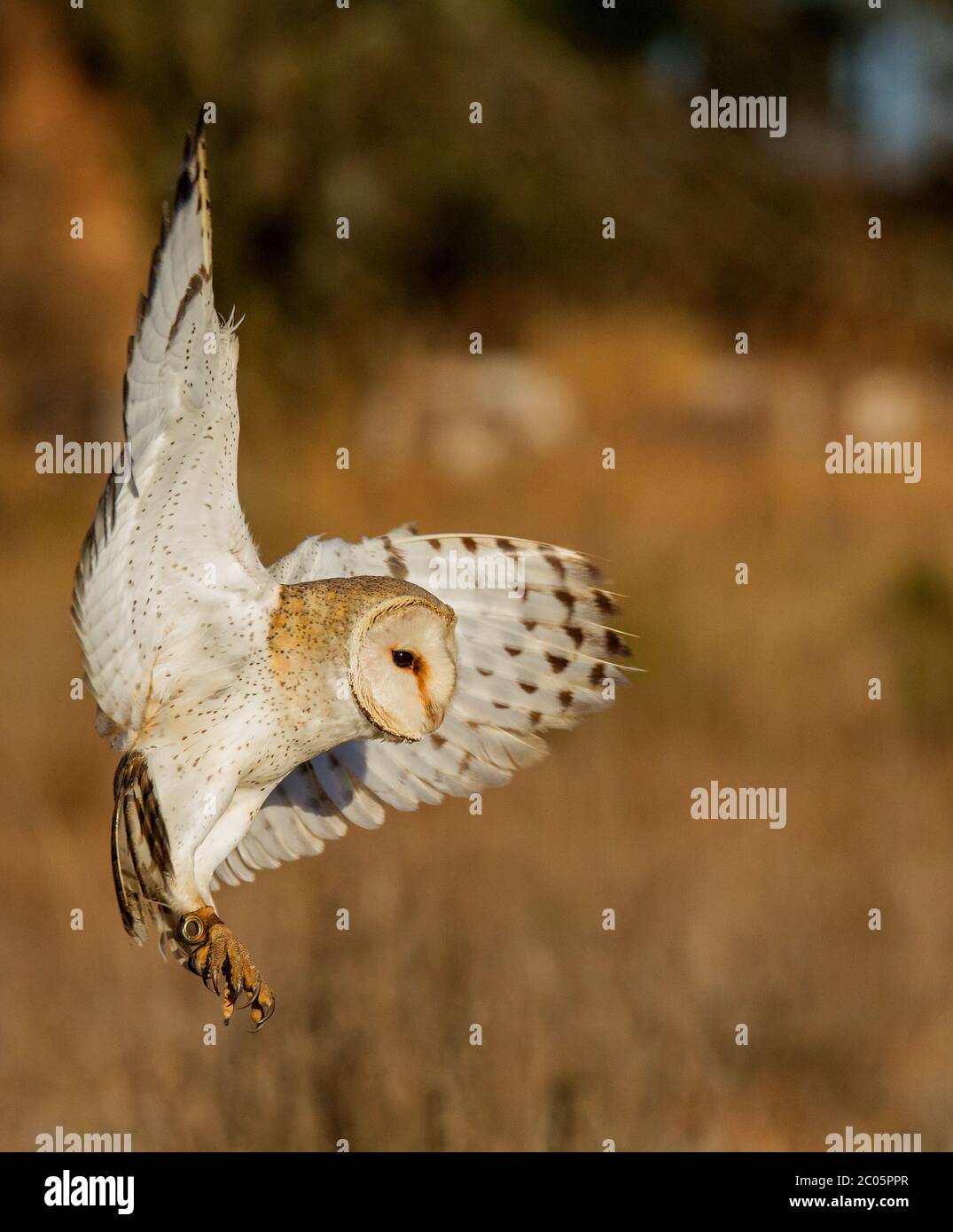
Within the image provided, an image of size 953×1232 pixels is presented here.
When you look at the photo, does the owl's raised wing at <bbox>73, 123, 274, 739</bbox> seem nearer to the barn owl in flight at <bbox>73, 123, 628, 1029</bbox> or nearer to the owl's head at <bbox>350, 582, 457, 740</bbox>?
the barn owl in flight at <bbox>73, 123, 628, 1029</bbox>

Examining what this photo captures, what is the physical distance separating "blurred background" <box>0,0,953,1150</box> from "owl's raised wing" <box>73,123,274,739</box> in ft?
7.74

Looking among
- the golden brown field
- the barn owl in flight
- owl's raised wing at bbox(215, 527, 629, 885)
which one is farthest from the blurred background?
the barn owl in flight

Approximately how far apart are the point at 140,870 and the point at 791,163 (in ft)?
54.2

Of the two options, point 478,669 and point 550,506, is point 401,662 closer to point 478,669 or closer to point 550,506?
point 478,669

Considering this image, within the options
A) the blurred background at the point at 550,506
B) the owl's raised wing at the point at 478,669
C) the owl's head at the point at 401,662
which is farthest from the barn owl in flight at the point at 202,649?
the blurred background at the point at 550,506

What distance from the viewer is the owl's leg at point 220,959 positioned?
228 centimetres

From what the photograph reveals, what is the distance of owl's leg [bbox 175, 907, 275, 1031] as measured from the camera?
7.47 ft

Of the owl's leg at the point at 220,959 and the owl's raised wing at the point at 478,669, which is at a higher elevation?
the owl's raised wing at the point at 478,669

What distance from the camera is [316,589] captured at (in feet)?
8.08

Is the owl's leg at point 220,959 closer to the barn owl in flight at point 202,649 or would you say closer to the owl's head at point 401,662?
the barn owl in flight at point 202,649

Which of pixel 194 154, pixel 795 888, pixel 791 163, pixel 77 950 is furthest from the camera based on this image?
pixel 791 163

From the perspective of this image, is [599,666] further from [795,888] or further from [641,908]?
[795,888]

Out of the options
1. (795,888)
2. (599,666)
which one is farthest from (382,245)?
(599,666)

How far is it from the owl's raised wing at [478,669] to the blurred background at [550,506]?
1851mm
